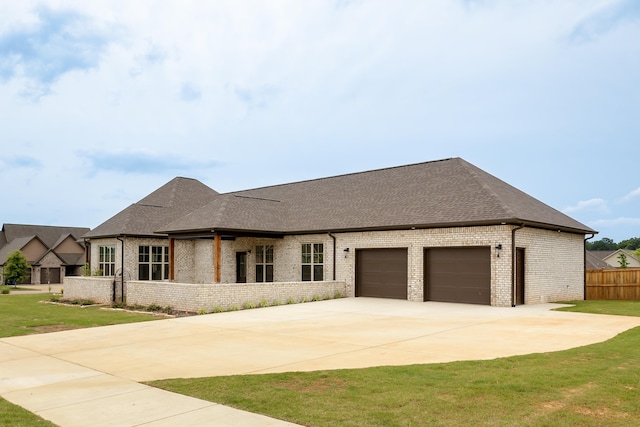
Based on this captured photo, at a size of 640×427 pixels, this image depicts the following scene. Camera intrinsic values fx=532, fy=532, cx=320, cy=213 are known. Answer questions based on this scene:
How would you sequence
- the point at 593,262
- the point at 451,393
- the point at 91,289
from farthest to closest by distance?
the point at 593,262, the point at 91,289, the point at 451,393

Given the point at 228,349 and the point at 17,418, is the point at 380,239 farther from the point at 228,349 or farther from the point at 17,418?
the point at 17,418

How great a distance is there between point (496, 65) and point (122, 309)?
17591 mm

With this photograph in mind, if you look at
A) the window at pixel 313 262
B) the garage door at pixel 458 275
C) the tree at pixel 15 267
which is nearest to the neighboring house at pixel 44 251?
the tree at pixel 15 267

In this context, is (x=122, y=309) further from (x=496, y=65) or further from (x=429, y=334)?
(x=496, y=65)

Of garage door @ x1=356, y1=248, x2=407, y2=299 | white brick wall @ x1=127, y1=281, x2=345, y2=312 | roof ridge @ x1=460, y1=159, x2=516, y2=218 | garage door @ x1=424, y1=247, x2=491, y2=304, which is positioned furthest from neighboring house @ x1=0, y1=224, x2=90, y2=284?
roof ridge @ x1=460, y1=159, x2=516, y2=218

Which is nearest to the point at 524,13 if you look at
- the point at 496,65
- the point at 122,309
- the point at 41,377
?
the point at 496,65

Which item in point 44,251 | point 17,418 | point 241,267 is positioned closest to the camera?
point 17,418

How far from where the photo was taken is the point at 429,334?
12719 mm

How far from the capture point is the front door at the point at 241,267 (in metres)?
26.8

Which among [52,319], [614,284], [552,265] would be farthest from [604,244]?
[52,319]

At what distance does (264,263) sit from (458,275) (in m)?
10.5

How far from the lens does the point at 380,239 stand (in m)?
22.5

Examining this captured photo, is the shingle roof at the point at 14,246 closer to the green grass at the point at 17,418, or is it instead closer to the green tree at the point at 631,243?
the green grass at the point at 17,418

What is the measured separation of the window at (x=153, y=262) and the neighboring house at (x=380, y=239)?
0.17ft
